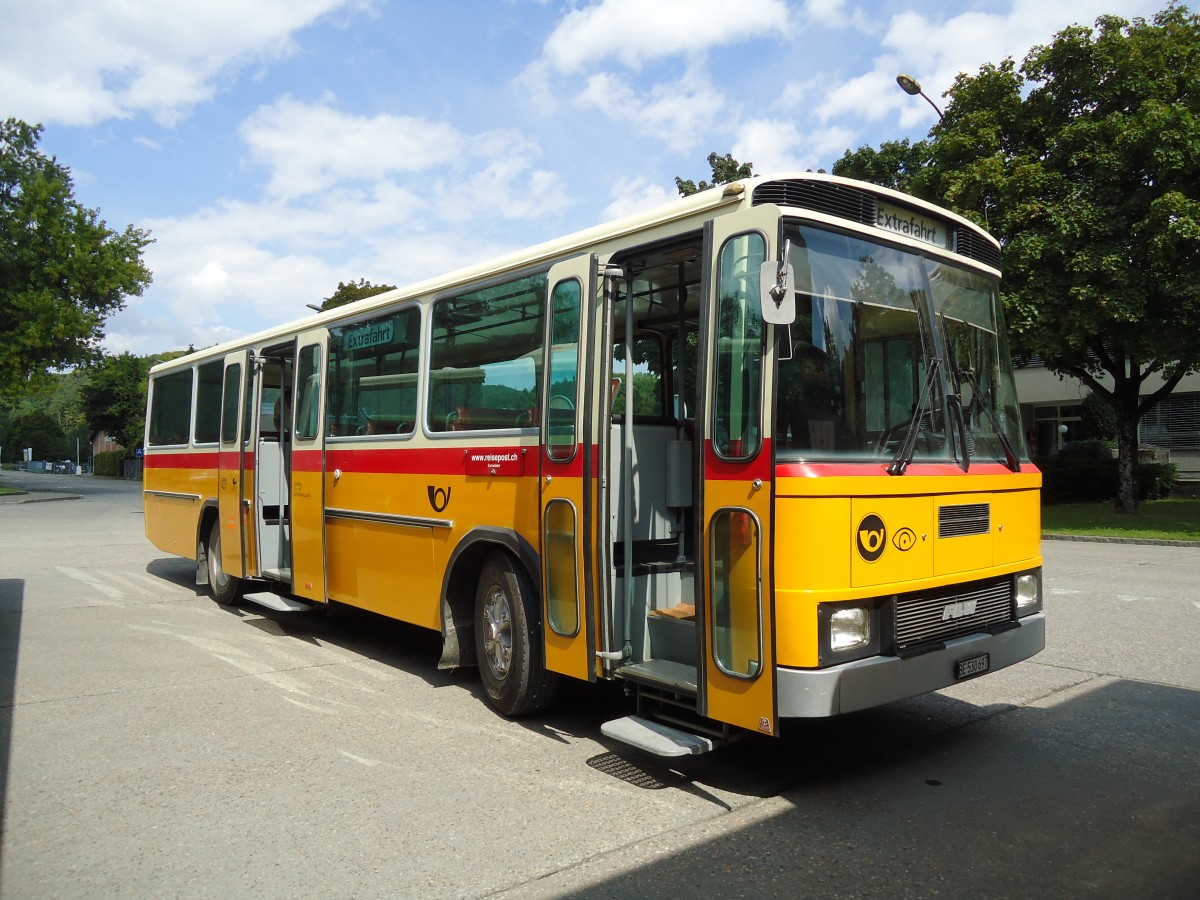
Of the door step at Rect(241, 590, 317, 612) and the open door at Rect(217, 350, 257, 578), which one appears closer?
the door step at Rect(241, 590, 317, 612)

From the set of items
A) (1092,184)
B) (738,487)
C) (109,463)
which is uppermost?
(1092,184)

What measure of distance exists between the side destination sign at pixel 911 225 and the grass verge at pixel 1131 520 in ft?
47.1

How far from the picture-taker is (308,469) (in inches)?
334

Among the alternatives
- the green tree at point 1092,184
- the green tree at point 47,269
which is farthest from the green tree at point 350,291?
→ the green tree at point 1092,184

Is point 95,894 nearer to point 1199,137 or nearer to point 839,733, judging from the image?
point 839,733

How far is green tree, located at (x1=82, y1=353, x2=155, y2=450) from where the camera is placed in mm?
74938

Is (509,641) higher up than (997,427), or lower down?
lower down

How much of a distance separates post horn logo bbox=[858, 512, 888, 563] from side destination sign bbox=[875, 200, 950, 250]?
1518mm

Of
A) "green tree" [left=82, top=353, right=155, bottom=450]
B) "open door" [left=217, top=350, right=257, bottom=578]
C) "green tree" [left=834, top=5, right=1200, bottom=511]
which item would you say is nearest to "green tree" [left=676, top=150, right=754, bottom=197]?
"green tree" [left=834, top=5, right=1200, bottom=511]

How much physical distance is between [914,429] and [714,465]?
1010mm

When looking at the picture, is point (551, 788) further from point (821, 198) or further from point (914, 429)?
point (821, 198)

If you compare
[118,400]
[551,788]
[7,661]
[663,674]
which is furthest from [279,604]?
[118,400]

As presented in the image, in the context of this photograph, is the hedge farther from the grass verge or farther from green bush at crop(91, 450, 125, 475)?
green bush at crop(91, 450, 125, 475)

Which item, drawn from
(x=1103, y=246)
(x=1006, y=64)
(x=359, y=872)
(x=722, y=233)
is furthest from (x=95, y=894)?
(x=1006, y=64)
